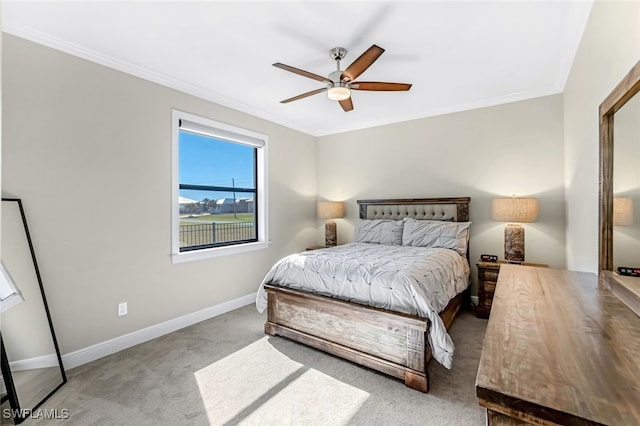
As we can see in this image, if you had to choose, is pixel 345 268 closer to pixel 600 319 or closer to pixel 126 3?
pixel 600 319

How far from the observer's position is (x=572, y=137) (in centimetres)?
282

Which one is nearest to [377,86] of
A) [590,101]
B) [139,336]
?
[590,101]

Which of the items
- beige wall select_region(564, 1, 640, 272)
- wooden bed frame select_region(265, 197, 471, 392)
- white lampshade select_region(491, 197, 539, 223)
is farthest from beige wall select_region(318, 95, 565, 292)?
wooden bed frame select_region(265, 197, 471, 392)

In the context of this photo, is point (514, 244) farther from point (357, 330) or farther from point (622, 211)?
point (357, 330)

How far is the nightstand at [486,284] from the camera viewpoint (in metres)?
3.31

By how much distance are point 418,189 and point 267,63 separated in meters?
2.75

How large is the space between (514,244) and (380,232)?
162 centimetres

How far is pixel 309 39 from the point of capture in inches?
93.3

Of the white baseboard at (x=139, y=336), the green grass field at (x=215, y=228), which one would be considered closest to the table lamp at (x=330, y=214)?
the green grass field at (x=215, y=228)

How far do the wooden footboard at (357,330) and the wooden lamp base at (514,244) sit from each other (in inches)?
41.7

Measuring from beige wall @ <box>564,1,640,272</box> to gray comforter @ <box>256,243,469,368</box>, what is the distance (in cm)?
106

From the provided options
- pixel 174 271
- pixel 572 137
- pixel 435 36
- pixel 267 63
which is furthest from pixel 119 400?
pixel 572 137

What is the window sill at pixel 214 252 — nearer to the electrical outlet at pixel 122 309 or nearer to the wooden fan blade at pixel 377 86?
the electrical outlet at pixel 122 309

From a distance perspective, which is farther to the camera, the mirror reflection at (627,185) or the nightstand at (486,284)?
the nightstand at (486,284)
